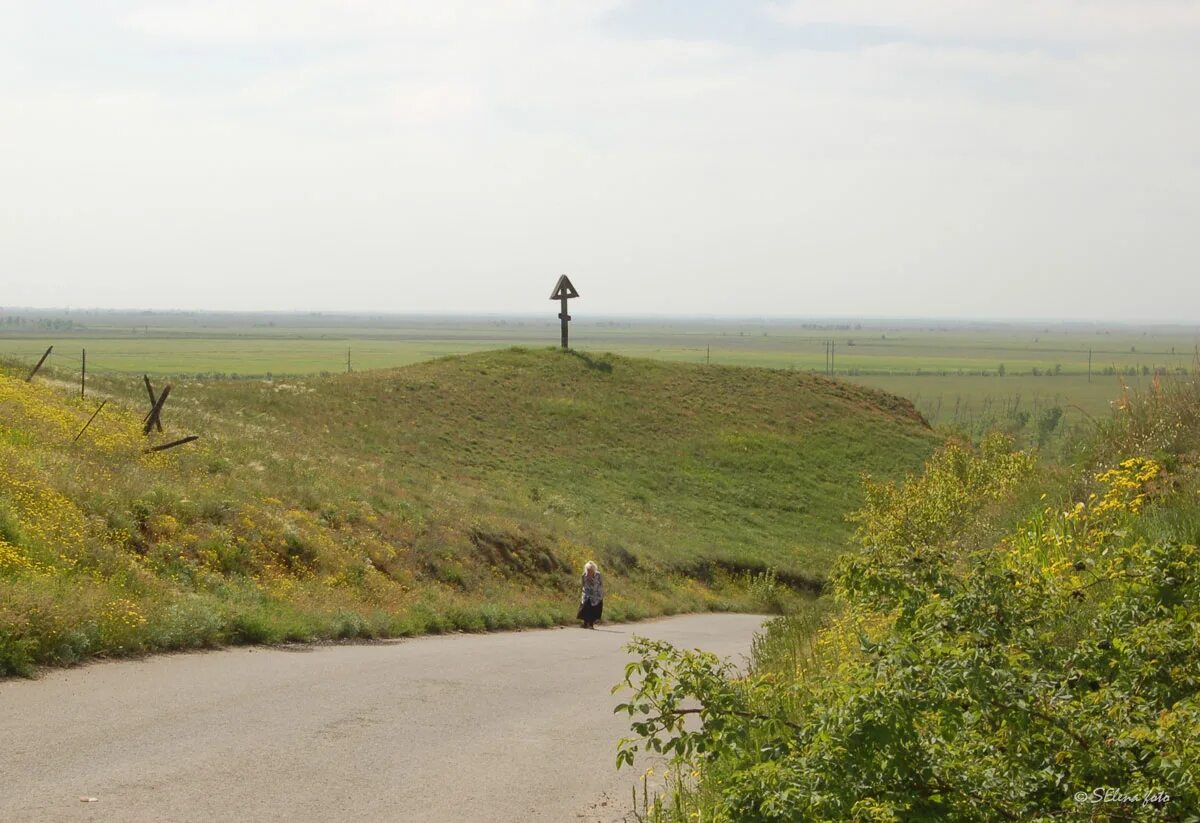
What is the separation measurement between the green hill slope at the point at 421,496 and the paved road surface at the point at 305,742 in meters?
1.49

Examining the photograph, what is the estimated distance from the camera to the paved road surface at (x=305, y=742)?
7.74m

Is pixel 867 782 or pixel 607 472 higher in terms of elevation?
pixel 867 782

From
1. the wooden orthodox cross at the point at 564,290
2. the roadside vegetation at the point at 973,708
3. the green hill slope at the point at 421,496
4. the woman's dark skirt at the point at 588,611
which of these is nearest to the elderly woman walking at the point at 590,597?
the woman's dark skirt at the point at 588,611

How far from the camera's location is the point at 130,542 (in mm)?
15672

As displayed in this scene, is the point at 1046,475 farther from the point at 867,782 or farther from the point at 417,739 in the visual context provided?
the point at 867,782

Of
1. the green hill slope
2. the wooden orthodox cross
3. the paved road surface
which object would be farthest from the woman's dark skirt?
the wooden orthodox cross

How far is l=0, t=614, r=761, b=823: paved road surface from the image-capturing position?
7738mm

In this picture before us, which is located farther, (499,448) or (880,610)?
(499,448)

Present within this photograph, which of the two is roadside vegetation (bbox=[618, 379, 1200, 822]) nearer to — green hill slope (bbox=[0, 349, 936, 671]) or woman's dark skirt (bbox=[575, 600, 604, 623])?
green hill slope (bbox=[0, 349, 936, 671])

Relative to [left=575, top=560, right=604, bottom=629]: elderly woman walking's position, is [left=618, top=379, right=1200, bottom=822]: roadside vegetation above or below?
above

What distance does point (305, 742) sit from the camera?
934cm

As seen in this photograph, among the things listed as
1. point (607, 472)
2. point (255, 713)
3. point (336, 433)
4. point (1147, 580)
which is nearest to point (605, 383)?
point (607, 472)

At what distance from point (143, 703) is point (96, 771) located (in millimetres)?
2169

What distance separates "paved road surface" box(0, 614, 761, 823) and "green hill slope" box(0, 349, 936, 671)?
4.90ft
